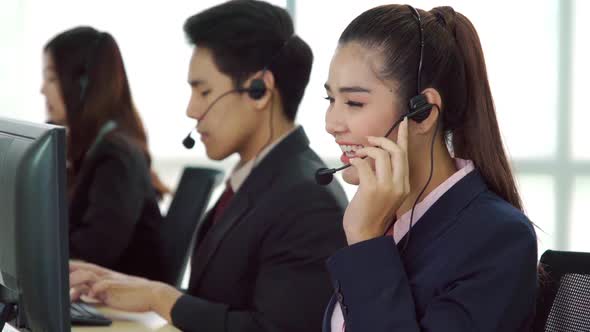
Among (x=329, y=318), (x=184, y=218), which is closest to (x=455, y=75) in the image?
(x=329, y=318)

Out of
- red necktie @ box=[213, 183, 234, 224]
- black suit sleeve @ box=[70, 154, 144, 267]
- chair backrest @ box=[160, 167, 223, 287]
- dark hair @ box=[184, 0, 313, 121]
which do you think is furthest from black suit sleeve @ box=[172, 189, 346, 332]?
black suit sleeve @ box=[70, 154, 144, 267]

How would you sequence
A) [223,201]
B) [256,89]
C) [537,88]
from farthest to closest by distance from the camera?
[537,88], [223,201], [256,89]

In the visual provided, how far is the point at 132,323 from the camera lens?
204cm

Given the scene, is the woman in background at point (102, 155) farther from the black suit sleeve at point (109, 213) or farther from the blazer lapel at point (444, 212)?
the blazer lapel at point (444, 212)

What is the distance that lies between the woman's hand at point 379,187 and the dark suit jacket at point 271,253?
0.52 metres

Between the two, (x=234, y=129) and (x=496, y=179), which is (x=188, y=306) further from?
(x=496, y=179)

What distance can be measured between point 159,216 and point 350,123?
1657mm

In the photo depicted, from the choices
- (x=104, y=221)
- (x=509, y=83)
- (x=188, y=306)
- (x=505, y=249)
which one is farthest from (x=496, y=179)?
(x=509, y=83)

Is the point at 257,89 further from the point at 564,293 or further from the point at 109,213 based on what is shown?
the point at 564,293

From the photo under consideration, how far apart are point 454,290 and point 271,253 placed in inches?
29.0

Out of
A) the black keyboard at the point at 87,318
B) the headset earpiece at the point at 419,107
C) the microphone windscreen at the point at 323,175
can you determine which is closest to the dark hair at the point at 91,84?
the black keyboard at the point at 87,318

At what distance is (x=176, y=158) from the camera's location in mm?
5152

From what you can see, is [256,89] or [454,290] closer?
[454,290]

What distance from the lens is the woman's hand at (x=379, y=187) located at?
1.41 m
